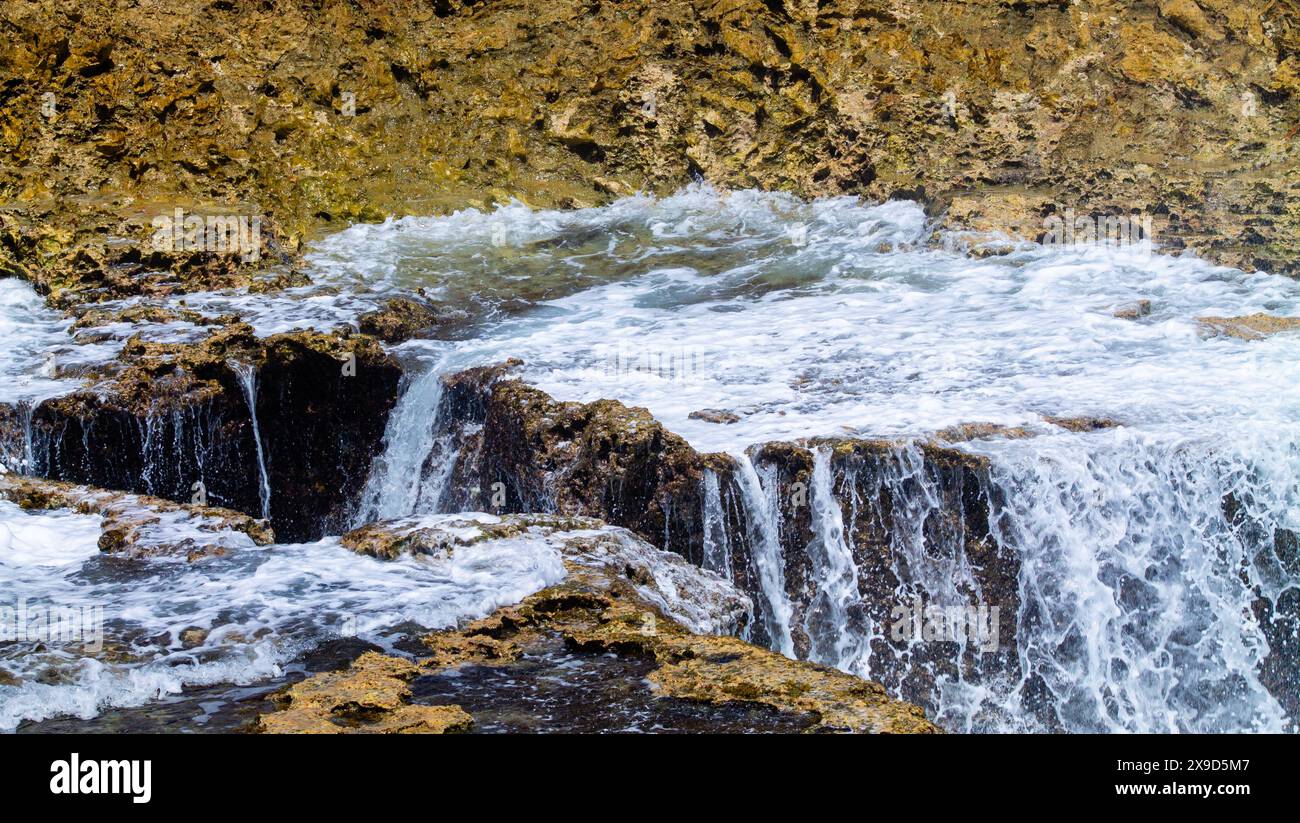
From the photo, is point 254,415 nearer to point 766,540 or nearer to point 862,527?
point 766,540

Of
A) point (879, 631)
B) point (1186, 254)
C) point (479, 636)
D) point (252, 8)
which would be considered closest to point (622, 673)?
point (479, 636)

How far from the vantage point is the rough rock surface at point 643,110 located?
11.9m

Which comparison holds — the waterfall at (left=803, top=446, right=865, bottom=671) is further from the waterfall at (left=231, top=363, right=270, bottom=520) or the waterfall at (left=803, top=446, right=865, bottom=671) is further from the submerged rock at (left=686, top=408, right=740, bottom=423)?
the waterfall at (left=231, top=363, right=270, bottom=520)

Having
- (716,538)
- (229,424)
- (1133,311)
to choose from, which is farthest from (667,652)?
(1133,311)

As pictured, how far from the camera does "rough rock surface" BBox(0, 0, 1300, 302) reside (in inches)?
468

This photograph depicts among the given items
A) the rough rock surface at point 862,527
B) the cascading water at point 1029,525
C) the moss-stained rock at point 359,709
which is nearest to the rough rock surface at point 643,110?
the cascading water at point 1029,525

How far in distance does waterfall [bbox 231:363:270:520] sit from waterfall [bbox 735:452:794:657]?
3503 mm

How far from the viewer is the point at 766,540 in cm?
718

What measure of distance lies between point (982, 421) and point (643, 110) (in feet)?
25.5

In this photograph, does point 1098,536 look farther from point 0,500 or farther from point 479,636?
point 0,500

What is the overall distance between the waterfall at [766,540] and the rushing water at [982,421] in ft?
0.04

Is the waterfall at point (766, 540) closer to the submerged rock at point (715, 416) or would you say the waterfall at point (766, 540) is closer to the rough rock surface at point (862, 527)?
the rough rock surface at point (862, 527)

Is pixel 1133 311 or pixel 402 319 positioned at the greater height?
pixel 1133 311

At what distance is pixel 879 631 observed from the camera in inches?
282
